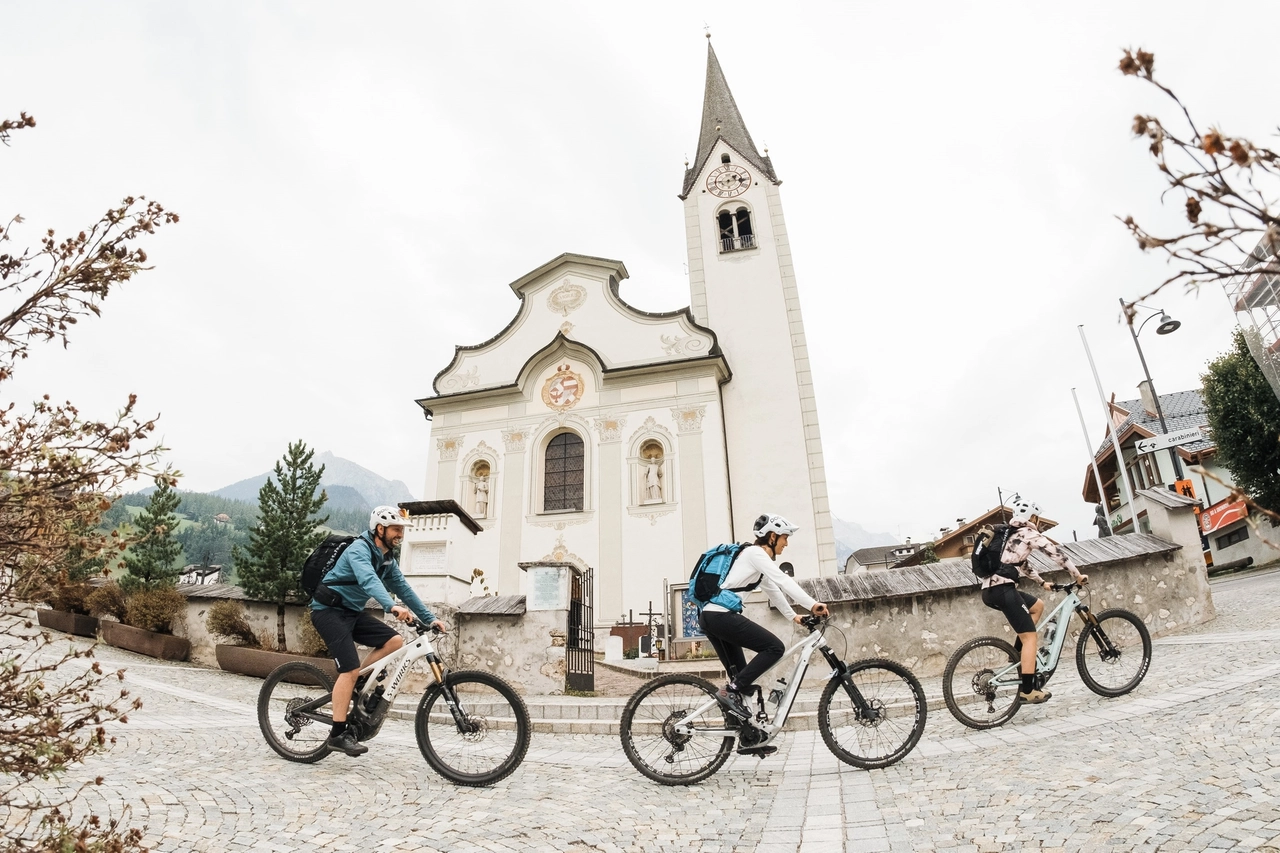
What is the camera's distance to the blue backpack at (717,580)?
504 centimetres

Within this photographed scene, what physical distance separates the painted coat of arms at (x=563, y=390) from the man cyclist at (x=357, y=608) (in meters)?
17.3

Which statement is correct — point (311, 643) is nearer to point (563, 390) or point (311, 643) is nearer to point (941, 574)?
point (941, 574)

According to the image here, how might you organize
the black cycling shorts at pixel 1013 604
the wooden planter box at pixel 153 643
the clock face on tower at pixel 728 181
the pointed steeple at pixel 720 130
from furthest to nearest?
the pointed steeple at pixel 720 130
the clock face on tower at pixel 728 181
the wooden planter box at pixel 153 643
the black cycling shorts at pixel 1013 604

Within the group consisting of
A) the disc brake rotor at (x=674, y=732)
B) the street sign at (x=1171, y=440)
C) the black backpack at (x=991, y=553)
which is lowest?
the disc brake rotor at (x=674, y=732)

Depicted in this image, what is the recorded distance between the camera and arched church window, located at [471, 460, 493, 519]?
21.9 meters

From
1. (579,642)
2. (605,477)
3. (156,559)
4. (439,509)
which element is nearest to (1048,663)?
(579,642)

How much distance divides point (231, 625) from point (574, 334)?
44.9 ft

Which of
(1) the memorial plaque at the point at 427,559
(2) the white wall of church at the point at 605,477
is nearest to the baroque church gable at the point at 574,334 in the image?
(2) the white wall of church at the point at 605,477

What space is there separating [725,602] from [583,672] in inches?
230

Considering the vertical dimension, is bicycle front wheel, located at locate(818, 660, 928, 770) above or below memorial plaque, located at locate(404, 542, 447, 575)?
below

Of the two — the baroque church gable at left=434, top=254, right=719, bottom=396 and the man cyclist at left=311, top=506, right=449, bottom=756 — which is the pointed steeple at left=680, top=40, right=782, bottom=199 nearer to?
the baroque church gable at left=434, top=254, right=719, bottom=396

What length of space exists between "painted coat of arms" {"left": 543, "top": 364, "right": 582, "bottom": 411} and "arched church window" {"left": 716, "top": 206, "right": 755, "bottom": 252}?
→ 7094 millimetres

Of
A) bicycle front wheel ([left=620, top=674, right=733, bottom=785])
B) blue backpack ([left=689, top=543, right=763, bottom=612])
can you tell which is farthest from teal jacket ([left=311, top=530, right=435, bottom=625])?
blue backpack ([left=689, top=543, right=763, bottom=612])

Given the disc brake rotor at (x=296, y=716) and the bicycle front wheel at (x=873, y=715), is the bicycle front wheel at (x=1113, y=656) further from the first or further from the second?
the disc brake rotor at (x=296, y=716)
